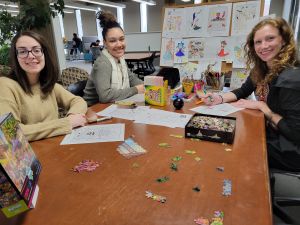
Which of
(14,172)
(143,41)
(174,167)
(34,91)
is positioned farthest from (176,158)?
(143,41)

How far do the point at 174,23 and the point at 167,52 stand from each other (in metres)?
0.30

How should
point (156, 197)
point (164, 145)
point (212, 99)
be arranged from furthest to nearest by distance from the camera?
point (212, 99) → point (164, 145) → point (156, 197)

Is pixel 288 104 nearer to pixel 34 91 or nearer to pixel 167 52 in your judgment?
pixel 34 91

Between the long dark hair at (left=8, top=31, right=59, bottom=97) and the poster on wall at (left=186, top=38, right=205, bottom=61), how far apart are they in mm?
1422

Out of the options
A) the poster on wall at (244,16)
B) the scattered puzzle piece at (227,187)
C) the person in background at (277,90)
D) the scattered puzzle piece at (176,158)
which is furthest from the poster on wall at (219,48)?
the scattered puzzle piece at (227,187)

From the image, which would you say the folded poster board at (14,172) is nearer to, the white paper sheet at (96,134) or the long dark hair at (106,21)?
the white paper sheet at (96,134)

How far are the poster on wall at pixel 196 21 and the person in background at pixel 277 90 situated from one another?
0.76 metres

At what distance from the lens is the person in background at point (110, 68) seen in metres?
1.84

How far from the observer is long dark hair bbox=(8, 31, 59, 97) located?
134cm

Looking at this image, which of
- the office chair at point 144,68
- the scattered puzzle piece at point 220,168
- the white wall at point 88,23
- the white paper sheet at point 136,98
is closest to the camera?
the scattered puzzle piece at point 220,168

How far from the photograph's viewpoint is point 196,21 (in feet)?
7.93

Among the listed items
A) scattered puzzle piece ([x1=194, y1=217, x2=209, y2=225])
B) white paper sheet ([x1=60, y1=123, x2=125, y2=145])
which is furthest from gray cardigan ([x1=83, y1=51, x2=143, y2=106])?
scattered puzzle piece ([x1=194, y1=217, x2=209, y2=225])

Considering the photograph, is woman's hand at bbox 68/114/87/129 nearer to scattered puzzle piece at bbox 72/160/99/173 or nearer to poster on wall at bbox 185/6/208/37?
scattered puzzle piece at bbox 72/160/99/173

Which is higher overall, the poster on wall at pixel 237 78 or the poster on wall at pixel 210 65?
the poster on wall at pixel 210 65
